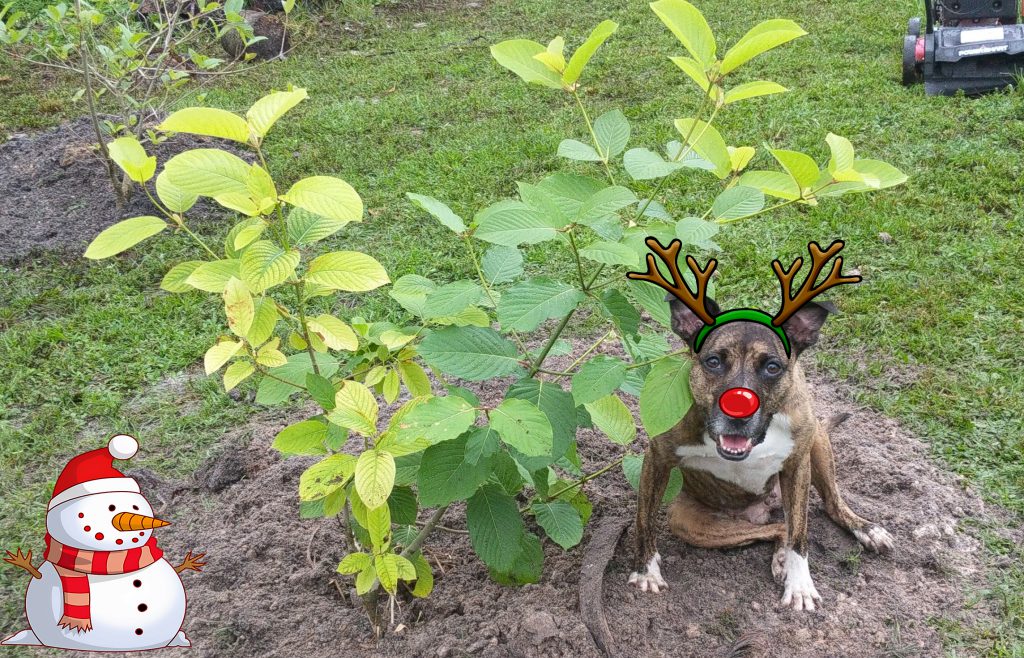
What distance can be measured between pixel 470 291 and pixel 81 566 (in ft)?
3.87

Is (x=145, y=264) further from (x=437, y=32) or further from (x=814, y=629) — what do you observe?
(x=437, y=32)

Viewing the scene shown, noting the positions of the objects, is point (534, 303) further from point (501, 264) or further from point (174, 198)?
point (174, 198)

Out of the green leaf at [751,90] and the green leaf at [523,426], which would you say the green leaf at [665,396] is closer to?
the green leaf at [523,426]

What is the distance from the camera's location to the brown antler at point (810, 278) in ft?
6.31

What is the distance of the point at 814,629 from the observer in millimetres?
2775

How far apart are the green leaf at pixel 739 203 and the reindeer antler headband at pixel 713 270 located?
0.45 feet

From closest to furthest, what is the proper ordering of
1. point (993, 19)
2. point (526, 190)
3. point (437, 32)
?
point (526, 190) → point (993, 19) → point (437, 32)

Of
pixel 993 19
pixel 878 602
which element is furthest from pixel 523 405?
pixel 993 19

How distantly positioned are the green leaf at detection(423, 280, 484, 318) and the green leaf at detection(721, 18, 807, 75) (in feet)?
2.69

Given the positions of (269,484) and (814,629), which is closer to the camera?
(814,629)

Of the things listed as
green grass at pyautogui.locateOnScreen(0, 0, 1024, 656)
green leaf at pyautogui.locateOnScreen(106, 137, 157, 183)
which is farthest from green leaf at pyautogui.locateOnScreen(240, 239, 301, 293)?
green grass at pyautogui.locateOnScreen(0, 0, 1024, 656)

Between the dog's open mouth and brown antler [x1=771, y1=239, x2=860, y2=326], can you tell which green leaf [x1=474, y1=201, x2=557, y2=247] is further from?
the dog's open mouth

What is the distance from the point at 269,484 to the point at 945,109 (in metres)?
5.80

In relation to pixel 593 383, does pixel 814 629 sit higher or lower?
lower
